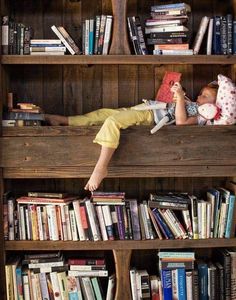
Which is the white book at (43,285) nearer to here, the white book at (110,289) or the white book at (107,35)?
the white book at (110,289)

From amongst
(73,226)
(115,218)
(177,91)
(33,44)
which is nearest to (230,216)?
(115,218)

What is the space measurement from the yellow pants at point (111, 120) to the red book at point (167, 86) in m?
0.18

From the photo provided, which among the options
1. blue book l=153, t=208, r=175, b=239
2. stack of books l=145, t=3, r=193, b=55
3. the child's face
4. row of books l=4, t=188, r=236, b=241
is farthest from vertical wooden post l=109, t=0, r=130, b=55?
blue book l=153, t=208, r=175, b=239

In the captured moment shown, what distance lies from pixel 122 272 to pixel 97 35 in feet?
4.20

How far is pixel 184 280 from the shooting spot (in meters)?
2.59

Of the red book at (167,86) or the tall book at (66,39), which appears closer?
the tall book at (66,39)

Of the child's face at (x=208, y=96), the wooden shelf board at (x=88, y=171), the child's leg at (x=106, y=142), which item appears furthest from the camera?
the child's face at (x=208, y=96)

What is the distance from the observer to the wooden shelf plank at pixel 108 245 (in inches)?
101

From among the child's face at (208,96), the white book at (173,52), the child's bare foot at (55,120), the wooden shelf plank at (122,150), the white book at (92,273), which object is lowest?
the white book at (92,273)

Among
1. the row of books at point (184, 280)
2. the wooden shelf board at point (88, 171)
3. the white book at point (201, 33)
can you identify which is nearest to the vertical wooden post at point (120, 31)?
the white book at point (201, 33)

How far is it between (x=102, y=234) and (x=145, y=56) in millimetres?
976

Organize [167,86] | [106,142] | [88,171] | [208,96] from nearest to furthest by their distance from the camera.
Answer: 1. [106,142]
2. [88,171]
3. [208,96]
4. [167,86]

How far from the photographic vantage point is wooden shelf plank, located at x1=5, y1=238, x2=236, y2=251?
2.56 metres

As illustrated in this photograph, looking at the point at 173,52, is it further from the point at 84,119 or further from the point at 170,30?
the point at 84,119
